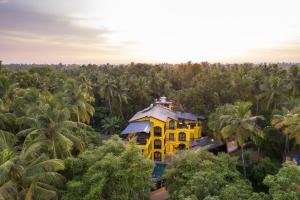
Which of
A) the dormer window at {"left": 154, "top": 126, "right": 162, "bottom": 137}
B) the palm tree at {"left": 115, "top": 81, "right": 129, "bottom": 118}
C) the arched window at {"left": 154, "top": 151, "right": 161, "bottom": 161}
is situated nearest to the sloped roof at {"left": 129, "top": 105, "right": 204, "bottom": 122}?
the dormer window at {"left": 154, "top": 126, "right": 162, "bottom": 137}

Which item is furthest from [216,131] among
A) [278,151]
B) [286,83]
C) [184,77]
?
[184,77]

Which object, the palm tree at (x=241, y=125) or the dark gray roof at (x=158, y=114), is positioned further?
the dark gray roof at (x=158, y=114)

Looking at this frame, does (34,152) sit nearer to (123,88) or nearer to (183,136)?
(183,136)

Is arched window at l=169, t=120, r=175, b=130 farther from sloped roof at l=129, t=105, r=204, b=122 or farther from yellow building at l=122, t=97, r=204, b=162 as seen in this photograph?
sloped roof at l=129, t=105, r=204, b=122

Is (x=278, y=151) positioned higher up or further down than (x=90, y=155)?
further down

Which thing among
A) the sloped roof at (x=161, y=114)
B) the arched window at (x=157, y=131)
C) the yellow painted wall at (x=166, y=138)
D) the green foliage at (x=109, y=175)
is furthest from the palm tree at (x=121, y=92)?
the green foliage at (x=109, y=175)

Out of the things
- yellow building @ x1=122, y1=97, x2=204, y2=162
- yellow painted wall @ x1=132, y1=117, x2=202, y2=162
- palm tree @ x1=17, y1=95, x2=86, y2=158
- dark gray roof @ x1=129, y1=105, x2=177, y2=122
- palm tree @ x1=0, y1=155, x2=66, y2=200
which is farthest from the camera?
dark gray roof @ x1=129, y1=105, x2=177, y2=122

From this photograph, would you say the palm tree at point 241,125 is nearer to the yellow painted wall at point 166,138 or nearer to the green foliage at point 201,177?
the green foliage at point 201,177

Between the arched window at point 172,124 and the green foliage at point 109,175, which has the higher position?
the green foliage at point 109,175
